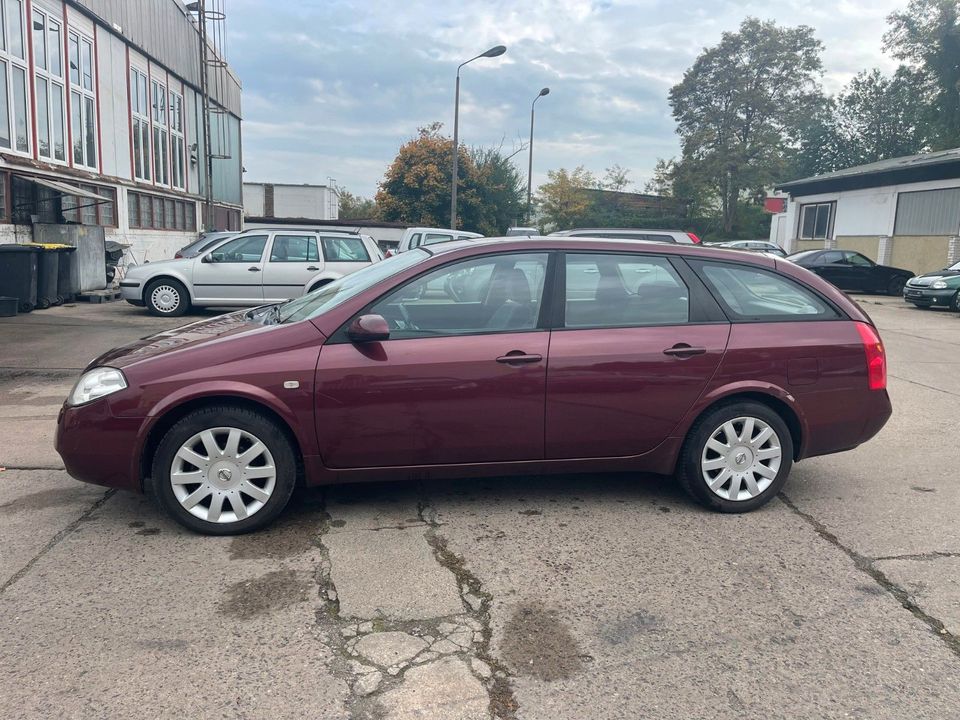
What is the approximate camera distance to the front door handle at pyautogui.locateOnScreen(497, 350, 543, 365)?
3898mm

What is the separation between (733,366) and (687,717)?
6.97ft

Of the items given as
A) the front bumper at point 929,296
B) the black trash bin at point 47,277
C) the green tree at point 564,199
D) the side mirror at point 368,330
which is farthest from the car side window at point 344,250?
the green tree at point 564,199

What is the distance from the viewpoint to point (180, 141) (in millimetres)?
26969

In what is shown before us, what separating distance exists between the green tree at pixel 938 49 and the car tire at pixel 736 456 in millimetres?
42372

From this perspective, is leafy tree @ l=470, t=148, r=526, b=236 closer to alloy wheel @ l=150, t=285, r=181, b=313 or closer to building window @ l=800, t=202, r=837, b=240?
building window @ l=800, t=202, r=837, b=240

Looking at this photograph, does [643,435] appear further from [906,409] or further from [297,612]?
[906,409]

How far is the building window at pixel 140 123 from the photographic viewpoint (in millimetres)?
22344

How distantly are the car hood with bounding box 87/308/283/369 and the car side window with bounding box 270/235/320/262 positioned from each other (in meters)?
8.76

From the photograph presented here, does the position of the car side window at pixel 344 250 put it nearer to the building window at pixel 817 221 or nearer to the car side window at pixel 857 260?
the car side window at pixel 857 260

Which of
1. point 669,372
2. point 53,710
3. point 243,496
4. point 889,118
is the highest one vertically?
point 889,118

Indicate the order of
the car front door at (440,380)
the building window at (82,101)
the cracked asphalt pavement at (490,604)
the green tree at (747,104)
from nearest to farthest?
the cracked asphalt pavement at (490,604) < the car front door at (440,380) < the building window at (82,101) < the green tree at (747,104)

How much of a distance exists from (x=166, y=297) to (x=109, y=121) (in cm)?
1024

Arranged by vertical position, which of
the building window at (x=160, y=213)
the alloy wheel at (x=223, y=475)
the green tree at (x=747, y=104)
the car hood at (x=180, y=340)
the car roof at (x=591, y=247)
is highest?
the green tree at (x=747, y=104)

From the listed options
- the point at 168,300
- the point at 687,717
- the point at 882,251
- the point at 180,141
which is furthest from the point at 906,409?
the point at 180,141
